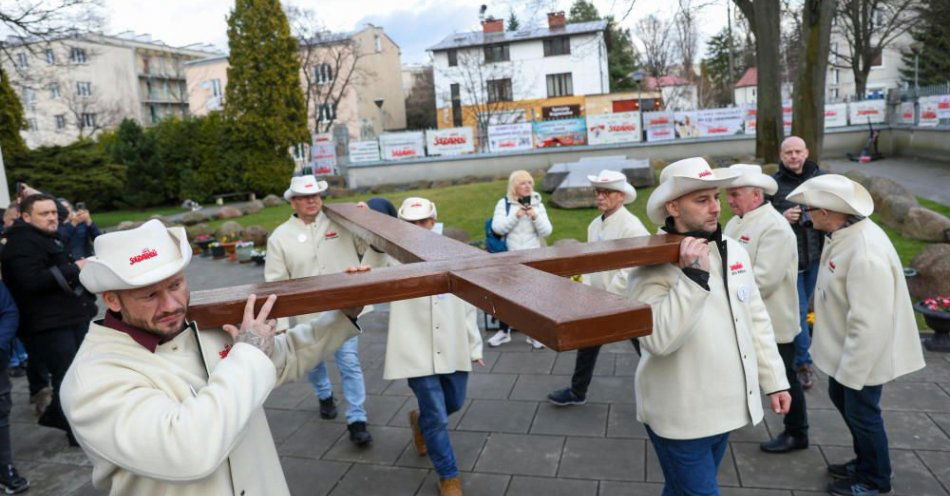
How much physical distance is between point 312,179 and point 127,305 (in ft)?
11.3

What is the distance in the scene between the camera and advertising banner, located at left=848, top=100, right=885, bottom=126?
23.8 m

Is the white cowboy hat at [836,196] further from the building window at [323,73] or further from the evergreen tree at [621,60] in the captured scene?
the evergreen tree at [621,60]

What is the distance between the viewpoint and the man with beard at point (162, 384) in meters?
1.92

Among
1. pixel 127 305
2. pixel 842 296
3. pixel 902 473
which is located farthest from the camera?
pixel 902 473

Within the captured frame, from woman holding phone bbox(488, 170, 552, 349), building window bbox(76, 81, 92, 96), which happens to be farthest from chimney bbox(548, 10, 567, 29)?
woman holding phone bbox(488, 170, 552, 349)

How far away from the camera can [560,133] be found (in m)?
26.1

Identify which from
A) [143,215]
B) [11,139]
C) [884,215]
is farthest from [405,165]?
[884,215]

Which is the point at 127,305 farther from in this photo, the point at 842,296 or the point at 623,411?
the point at 623,411

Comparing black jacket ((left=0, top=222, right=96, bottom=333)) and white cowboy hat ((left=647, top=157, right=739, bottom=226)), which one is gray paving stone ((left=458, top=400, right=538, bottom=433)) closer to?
white cowboy hat ((left=647, top=157, right=739, bottom=226))

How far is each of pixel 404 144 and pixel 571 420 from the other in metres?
22.6

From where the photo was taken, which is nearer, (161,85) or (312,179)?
(312,179)

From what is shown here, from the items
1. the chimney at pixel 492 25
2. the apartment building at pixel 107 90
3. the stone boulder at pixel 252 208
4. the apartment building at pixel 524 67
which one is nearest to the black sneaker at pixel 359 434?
the stone boulder at pixel 252 208

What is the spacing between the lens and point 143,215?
86.6 feet

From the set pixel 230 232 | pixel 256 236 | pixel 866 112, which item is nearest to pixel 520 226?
pixel 256 236
